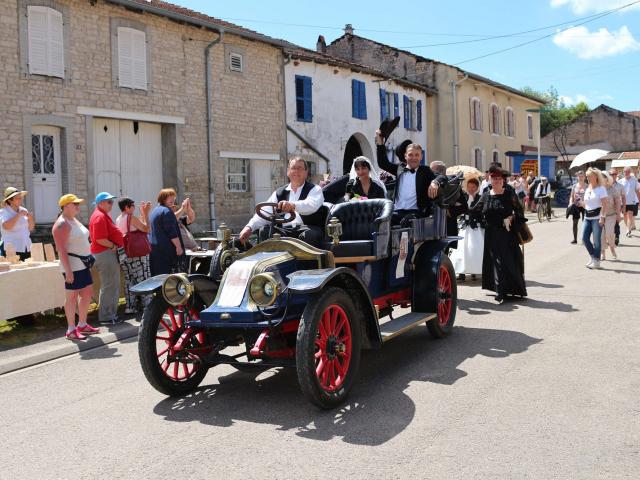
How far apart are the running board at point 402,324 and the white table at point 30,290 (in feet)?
14.7

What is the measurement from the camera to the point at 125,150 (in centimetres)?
1816

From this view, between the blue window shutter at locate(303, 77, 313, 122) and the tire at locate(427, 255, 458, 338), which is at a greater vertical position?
the blue window shutter at locate(303, 77, 313, 122)

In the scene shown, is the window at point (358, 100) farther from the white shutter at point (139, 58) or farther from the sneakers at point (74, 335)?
the sneakers at point (74, 335)

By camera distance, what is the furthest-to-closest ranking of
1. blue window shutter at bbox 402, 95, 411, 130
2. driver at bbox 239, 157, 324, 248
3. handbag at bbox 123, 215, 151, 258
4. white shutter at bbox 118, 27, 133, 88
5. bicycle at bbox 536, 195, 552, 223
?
blue window shutter at bbox 402, 95, 411, 130 < bicycle at bbox 536, 195, 552, 223 < white shutter at bbox 118, 27, 133, 88 < handbag at bbox 123, 215, 151, 258 < driver at bbox 239, 157, 324, 248

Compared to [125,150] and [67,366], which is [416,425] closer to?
[67,366]

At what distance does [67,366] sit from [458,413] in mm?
3917

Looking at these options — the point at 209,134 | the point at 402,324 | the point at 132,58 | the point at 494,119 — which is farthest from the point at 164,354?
the point at 494,119

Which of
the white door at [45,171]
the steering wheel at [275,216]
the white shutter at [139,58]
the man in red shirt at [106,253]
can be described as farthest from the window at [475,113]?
the steering wheel at [275,216]

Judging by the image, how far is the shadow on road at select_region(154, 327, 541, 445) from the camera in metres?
4.63

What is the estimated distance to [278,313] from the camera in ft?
16.8

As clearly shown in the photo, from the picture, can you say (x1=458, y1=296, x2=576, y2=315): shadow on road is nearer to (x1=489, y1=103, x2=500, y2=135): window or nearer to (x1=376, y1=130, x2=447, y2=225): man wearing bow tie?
(x1=376, y1=130, x2=447, y2=225): man wearing bow tie

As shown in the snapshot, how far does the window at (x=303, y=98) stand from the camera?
954 inches

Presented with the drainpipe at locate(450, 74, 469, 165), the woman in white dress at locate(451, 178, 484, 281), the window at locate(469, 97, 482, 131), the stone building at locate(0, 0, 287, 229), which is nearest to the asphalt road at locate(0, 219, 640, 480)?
the woman in white dress at locate(451, 178, 484, 281)

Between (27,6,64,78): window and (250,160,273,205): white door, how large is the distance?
285 inches
